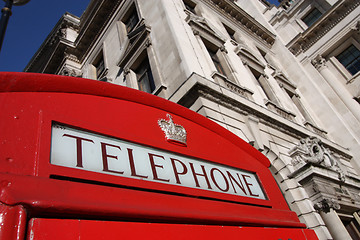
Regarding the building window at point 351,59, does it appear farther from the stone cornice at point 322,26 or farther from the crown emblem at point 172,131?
the crown emblem at point 172,131

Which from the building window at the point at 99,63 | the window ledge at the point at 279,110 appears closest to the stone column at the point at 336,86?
the window ledge at the point at 279,110

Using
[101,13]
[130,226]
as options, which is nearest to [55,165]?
[130,226]

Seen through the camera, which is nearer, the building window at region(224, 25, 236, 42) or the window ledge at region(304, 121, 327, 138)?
the window ledge at region(304, 121, 327, 138)

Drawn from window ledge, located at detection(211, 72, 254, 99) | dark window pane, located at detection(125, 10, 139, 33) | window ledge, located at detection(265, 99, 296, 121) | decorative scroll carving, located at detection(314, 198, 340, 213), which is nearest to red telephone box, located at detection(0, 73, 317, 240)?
decorative scroll carving, located at detection(314, 198, 340, 213)

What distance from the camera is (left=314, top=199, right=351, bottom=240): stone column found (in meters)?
6.40

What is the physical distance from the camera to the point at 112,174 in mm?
1461

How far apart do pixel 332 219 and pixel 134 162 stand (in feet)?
23.0

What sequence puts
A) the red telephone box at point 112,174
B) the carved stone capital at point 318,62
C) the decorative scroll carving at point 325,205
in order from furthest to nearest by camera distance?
1. the carved stone capital at point 318,62
2. the decorative scroll carving at point 325,205
3. the red telephone box at point 112,174

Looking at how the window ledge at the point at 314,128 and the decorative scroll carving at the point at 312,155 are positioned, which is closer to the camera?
the decorative scroll carving at the point at 312,155

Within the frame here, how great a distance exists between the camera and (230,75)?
9.40 meters

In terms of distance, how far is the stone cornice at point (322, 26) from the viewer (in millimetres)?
16375

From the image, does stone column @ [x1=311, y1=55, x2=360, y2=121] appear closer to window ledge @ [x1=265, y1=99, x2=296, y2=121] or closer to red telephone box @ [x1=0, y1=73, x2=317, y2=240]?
window ledge @ [x1=265, y1=99, x2=296, y2=121]

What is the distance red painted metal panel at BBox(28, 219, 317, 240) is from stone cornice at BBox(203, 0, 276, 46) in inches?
535

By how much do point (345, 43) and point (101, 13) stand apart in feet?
51.2
